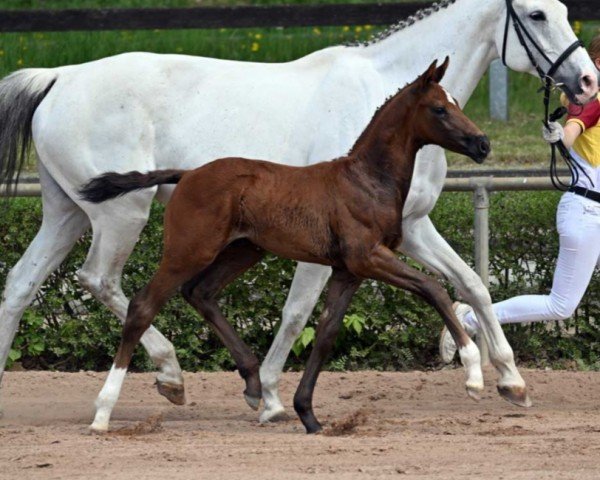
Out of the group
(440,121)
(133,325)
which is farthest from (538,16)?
(133,325)

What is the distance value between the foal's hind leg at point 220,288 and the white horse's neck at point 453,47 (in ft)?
3.67

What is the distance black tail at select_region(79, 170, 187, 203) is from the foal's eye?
1821 mm

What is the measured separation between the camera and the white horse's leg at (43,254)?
709 cm

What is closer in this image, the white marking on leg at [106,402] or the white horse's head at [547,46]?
the white marking on leg at [106,402]

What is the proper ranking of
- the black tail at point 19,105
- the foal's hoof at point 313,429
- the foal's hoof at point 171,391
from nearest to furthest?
the foal's hoof at point 313,429
the foal's hoof at point 171,391
the black tail at point 19,105

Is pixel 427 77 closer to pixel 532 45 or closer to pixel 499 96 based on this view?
pixel 532 45

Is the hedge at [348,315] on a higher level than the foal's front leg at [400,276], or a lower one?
lower

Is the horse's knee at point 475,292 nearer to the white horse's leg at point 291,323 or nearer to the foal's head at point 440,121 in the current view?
the white horse's leg at point 291,323

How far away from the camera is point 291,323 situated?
677 centimetres

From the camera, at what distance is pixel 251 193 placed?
6109 mm

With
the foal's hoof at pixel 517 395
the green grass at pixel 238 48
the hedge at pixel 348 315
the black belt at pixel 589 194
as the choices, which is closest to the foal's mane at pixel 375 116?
the black belt at pixel 589 194

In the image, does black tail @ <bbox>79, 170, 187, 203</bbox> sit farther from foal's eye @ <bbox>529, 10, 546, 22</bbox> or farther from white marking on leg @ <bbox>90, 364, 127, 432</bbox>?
Answer: foal's eye @ <bbox>529, 10, 546, 22</bbox>

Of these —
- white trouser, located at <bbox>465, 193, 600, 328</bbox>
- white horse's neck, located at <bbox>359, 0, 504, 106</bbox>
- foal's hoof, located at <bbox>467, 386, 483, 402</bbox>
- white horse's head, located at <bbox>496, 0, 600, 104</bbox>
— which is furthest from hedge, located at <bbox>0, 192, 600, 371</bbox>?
foal's hoof, located at <bbox>467, 386, 483, 402</bbox>

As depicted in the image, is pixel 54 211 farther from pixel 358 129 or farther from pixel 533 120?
pixel 533 120
